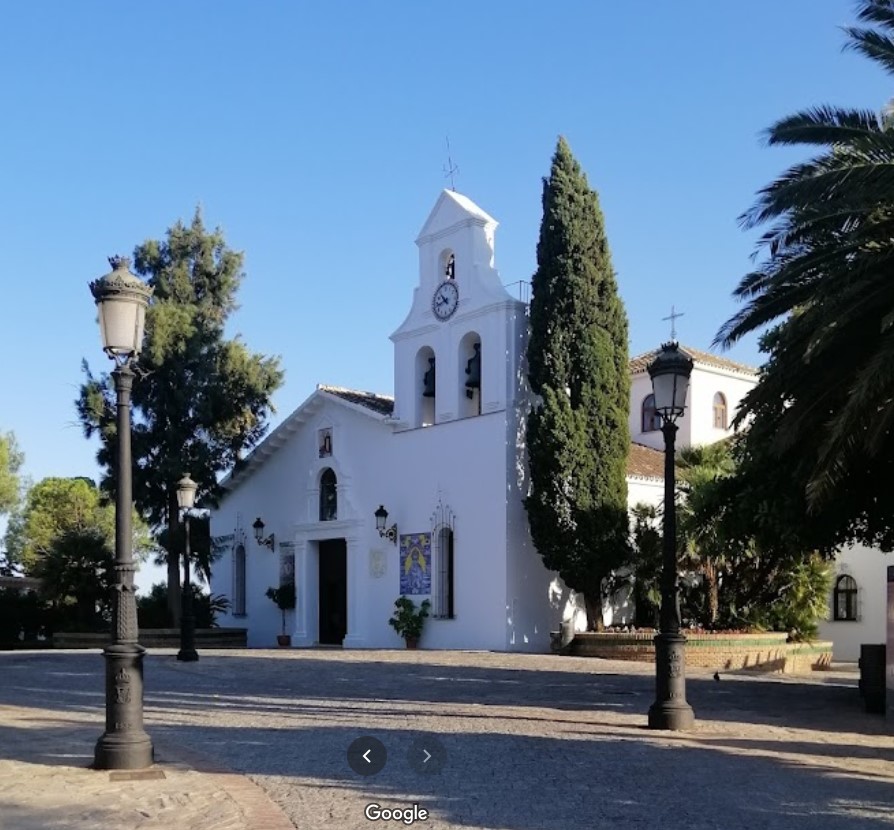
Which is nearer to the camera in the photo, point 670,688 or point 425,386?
point 670,688

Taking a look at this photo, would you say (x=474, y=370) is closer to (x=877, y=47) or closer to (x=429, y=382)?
(x=429, y=382)

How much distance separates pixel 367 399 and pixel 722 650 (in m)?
13.8

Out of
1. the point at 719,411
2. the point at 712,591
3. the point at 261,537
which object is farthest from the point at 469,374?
the point at 261,537

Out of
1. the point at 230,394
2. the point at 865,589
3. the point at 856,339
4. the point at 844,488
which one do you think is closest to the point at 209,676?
the point at 844,488

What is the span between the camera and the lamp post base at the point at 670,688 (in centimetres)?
1184

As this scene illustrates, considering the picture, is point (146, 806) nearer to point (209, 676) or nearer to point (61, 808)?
point (61, 808)

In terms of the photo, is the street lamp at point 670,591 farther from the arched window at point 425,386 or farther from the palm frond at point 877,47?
the arched window at point 425,386

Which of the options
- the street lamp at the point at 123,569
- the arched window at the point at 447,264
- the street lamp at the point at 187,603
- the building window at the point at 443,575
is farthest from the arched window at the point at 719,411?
the street lamp at the point at 123,569

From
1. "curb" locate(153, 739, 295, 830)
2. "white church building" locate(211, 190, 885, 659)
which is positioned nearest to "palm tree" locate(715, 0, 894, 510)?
"curb" locate(153, 739, 295, 830)

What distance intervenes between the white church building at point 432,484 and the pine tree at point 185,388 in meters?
1.41

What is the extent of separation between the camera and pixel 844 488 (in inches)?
552

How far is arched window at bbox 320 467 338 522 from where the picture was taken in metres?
31.6

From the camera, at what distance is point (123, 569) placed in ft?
30.2

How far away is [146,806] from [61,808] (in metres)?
0.57
